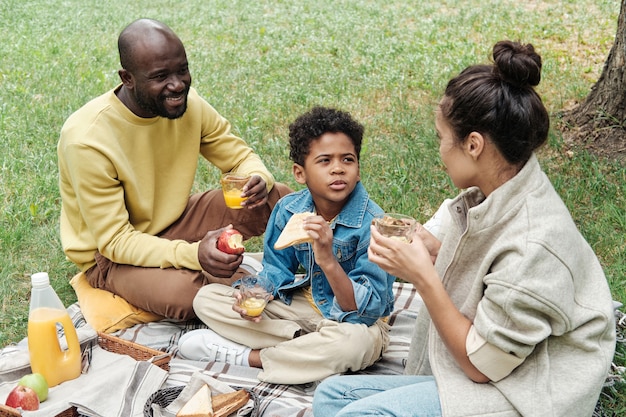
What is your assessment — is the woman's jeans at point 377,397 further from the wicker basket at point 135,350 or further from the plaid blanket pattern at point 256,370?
the wicker basket at point 135,350

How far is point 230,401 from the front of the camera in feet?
11.7

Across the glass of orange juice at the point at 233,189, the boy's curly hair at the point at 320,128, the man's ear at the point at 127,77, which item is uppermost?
the man's ear at the point at 127,77

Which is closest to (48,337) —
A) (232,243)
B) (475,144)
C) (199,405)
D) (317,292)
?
(199,405)

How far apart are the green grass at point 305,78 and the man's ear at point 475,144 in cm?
167

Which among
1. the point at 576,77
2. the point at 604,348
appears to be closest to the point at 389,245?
the point at 604,348

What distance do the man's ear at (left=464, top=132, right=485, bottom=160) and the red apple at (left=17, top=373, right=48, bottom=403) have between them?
7.54 ft

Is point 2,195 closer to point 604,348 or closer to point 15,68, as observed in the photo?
point 15,68

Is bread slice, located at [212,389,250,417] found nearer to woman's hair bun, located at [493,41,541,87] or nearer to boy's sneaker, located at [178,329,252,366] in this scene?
boy's sneaker, located at [178,329,252,366]

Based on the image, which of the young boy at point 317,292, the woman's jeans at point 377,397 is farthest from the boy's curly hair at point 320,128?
the woman's jeans at point 377,397

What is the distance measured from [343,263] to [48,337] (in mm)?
1557

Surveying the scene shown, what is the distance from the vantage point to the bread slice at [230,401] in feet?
11.4

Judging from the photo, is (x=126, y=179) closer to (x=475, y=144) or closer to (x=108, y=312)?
(x=108, y=312)

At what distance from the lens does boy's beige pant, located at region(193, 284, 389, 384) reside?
3799 mm

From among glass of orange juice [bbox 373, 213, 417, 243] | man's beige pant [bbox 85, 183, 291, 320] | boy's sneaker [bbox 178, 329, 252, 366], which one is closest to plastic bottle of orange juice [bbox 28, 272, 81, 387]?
boy's sneaker [bbox 178, 329, 252, 366]
